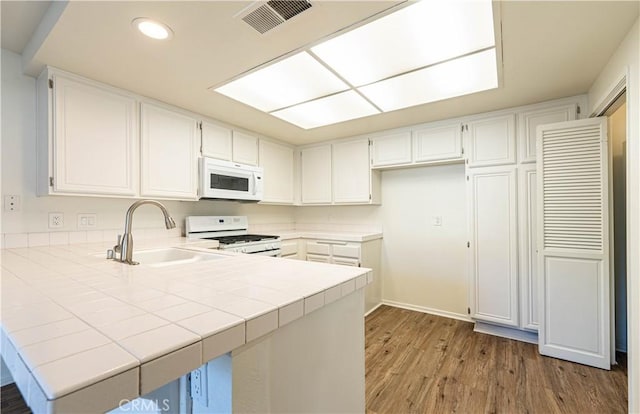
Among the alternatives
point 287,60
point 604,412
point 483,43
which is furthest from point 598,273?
point 287,60

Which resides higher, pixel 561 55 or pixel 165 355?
pixel 561 55

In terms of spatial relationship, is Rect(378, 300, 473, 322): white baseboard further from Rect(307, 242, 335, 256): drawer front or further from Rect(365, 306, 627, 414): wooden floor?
Rect(307, 242, 335, 256): drawer front

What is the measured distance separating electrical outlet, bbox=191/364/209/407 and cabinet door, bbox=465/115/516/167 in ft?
9.69

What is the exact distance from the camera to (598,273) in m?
2.15

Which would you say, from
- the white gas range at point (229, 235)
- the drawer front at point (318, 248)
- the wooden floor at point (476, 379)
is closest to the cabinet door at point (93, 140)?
the white gas range at point (229, 235)

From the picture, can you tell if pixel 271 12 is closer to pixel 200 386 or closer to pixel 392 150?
pixel 200 386

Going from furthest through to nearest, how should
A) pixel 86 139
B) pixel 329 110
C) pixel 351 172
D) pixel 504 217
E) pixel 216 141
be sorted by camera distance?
pixel 351 172, pixel 216 141, pixel 329 110, pixel 504 217, pixel 86 139

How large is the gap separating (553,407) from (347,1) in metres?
2.61

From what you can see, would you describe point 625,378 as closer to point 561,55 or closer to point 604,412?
point 604,412

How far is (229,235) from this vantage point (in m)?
3.32

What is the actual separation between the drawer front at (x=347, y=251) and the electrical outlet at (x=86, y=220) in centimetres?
237

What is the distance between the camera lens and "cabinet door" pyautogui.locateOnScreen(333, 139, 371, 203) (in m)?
3.63

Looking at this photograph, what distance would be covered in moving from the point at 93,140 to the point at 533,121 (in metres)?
3.70

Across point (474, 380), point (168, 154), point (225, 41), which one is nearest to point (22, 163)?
point (168, 154)
